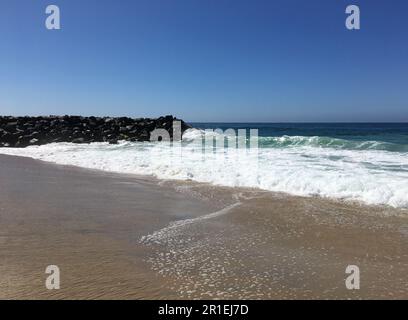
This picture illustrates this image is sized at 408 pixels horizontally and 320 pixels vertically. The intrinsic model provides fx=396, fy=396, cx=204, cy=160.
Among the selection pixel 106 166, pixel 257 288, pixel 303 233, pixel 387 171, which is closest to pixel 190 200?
pixel 303 233

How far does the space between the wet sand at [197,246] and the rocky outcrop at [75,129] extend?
54.5ft

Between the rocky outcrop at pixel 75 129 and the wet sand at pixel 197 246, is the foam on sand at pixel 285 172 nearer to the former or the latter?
the wet sand at pixel 197 246

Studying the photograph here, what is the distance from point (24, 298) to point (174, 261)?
152 cm

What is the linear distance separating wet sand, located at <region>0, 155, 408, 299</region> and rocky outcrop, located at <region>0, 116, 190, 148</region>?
16605 mm

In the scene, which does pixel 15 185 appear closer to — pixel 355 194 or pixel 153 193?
pixel 153 193

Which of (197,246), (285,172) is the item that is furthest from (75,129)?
(197,246)

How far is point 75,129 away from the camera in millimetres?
26250

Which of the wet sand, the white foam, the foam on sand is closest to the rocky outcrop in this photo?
the foam on sand

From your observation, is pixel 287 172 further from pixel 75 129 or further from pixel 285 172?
pixel 75 129

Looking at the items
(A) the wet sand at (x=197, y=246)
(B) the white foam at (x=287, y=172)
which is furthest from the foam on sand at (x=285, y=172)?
(A) the wet sand at (x=197, y=246)

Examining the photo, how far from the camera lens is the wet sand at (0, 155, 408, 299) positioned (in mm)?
3650

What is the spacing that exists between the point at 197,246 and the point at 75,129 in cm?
2325

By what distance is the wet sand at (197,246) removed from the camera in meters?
3.65

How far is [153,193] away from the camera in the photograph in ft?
27.6
